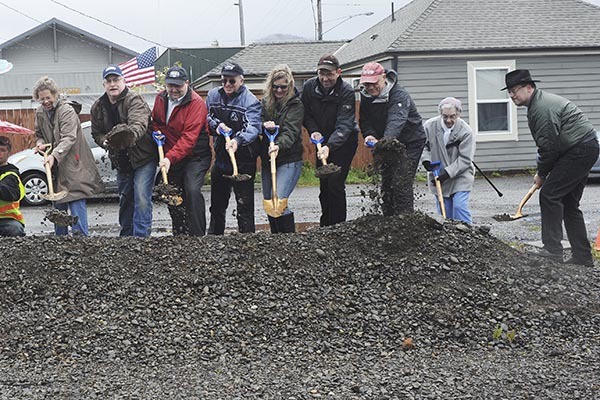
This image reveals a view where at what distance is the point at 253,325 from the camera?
15.8 feet

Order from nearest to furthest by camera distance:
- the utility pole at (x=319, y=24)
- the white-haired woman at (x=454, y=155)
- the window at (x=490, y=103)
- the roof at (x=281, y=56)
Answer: the white-haired woman at (x=454, y=155) → the window at (x=490, y=103) → the roof at (x=281, y=56) → the utility pole at (x=319, y=24)

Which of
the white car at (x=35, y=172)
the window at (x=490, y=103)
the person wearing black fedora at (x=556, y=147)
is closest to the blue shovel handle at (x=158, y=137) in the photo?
the person wearing black fedora at (x=556, y=147)

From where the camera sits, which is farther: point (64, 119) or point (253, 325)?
point (64, 119)

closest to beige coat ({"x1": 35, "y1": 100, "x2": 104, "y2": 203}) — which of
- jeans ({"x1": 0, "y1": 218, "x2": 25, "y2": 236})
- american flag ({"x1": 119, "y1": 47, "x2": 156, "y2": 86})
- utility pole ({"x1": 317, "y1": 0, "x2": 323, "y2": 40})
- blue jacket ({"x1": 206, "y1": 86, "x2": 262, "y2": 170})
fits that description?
jeans ({"x1": 0, "y1": 218, "x2": 25, "y2": 236})

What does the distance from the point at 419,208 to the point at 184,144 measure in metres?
5.92

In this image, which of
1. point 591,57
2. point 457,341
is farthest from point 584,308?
point 591,57

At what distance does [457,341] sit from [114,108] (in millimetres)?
4030

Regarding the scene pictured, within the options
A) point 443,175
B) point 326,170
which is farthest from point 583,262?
point 326,170

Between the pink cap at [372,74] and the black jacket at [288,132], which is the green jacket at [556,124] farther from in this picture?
the black jacket at [288,132]

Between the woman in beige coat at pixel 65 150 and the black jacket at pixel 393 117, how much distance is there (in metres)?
2.71

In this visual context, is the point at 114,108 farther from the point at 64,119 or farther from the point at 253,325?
the point at 253,325

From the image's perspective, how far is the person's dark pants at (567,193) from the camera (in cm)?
658

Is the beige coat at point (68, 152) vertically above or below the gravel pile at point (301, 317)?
above

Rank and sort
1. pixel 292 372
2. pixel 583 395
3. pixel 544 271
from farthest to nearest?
pixel 544 271 < pixel 292 372 < pixel 583 395
